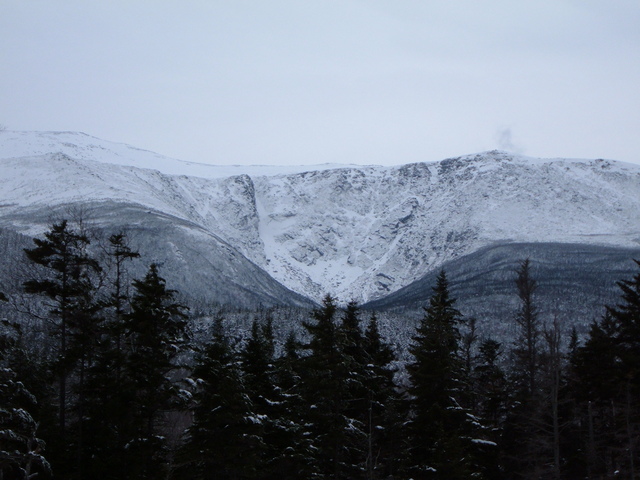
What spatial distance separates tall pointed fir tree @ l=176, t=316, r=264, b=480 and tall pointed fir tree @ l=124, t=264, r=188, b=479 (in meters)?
1.39

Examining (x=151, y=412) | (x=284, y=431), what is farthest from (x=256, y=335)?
(x=151, y=412)

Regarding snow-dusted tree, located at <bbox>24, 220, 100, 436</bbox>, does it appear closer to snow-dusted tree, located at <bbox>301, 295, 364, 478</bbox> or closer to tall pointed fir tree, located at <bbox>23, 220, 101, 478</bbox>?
tall pointed fir tree, located at <bbox>23, 220, 101, 478</bbox>

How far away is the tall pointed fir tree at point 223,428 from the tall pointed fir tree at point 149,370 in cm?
139

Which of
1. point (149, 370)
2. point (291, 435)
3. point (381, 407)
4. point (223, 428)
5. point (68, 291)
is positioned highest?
point (68, 291)

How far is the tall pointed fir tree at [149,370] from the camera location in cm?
2839

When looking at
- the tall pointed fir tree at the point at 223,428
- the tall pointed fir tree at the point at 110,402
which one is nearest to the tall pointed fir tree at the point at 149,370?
the tall pointed fir tree at the point at 110,402

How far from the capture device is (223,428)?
101 feet

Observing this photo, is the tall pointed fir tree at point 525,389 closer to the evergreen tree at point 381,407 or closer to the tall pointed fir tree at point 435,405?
the evergreen tree at point 381,407

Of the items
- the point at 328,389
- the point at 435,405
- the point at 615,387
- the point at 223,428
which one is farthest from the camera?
the point at 615,387

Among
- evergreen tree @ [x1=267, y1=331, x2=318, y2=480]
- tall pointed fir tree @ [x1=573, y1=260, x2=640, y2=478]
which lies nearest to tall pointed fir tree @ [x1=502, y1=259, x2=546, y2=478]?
tall pointed fir tree @ [x1=573, y1=260, x2=640, y2=478]

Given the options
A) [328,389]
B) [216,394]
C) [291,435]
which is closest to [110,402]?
[216,394]

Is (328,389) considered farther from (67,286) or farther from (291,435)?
(67,286)

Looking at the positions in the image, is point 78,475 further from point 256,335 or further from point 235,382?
point 256,335

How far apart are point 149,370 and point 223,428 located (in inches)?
167
